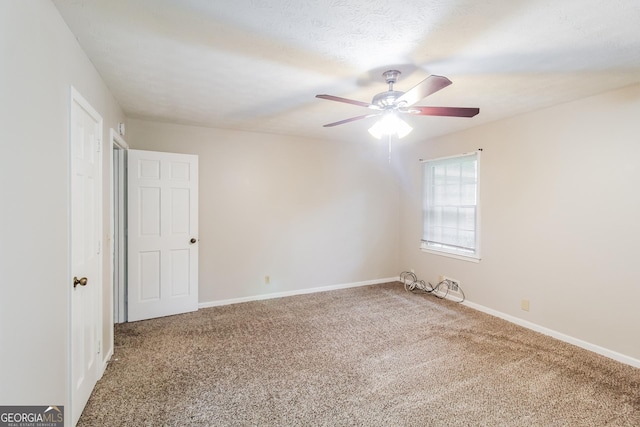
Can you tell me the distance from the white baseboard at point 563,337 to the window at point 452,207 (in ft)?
2.19

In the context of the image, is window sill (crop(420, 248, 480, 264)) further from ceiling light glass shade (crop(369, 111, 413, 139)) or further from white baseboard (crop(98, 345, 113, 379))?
white baseboard (crop(98, 345, 113, 379))

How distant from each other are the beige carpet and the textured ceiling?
2.47 m

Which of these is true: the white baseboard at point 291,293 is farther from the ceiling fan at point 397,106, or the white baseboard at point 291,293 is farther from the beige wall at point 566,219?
the ceiling fan at point 397,106

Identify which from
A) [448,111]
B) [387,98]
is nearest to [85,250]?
[387,98]

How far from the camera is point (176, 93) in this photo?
2834 mm

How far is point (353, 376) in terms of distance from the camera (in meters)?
2.42

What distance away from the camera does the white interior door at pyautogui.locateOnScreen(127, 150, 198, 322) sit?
3539 mm

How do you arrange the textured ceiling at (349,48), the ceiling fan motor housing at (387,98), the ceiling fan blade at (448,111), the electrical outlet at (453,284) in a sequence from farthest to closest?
the electrical outlet at (453,284)
the ceiling fan motor housing at (387,98)
the ceiling fan blade at (448,111)
the textured ceiling at (349,48)

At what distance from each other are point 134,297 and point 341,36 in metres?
3.62

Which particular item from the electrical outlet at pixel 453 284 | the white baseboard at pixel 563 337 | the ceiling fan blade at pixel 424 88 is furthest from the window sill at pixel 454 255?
the ceiling fan blade at pixel 424 88

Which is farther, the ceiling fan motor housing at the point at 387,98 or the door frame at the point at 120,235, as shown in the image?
the door frame at the point at 120,235

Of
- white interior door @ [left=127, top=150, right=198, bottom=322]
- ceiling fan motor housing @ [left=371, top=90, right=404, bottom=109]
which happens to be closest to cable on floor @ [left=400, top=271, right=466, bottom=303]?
ceiling fan motor housing @ [left=371, top=90, right=404, bottom=109]

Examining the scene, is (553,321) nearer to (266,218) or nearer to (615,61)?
(615,61)

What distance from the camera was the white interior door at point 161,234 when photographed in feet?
11.6
